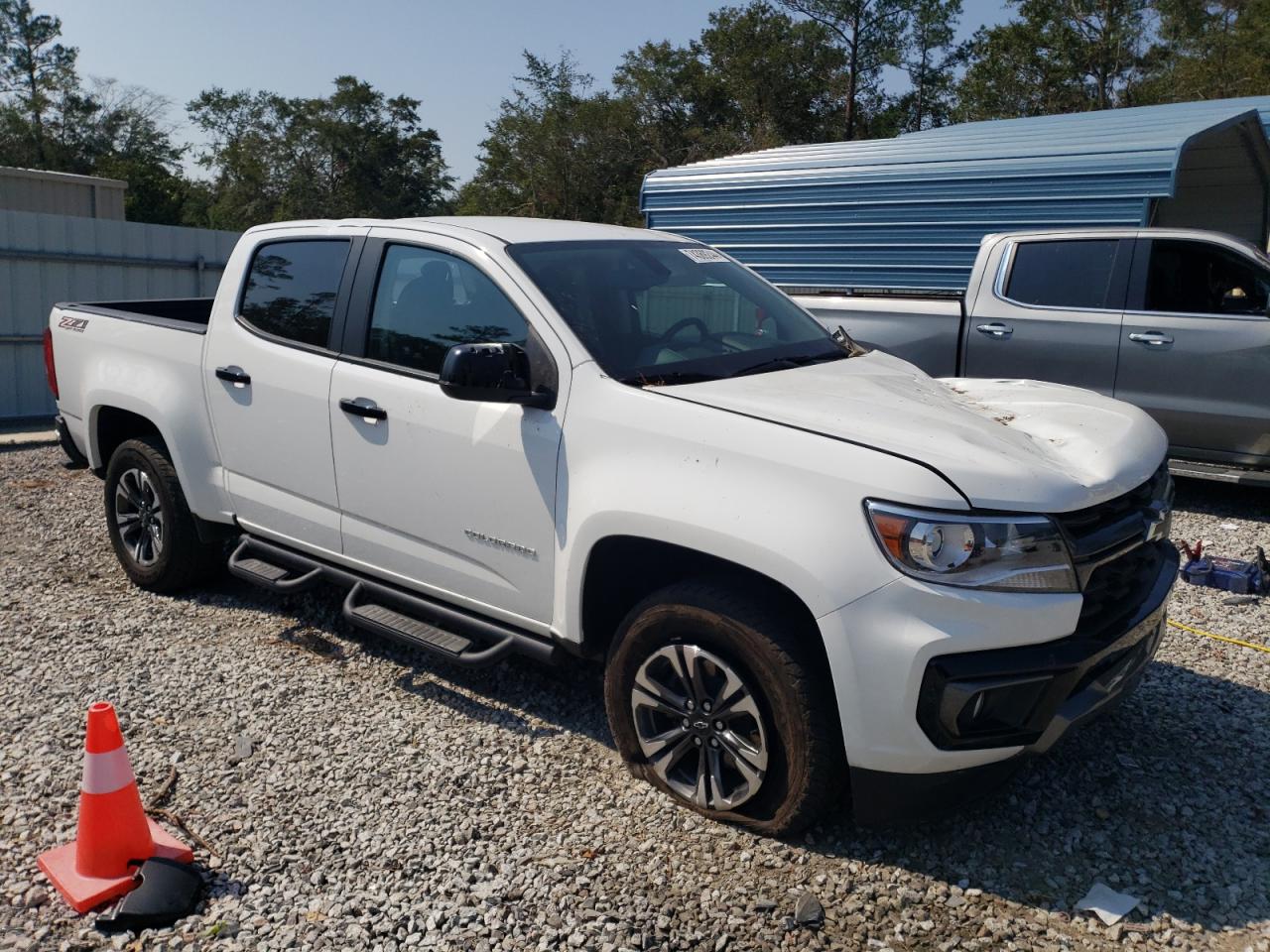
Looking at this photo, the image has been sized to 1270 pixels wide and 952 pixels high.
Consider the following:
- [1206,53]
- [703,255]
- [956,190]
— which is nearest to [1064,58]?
[1206,53]

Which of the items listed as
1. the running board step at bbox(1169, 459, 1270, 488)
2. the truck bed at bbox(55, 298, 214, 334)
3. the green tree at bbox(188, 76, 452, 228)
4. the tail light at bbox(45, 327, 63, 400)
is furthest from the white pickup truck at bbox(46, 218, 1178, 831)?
the green tree at bbox(188, 76, 452, 228)

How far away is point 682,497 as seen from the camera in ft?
10.3

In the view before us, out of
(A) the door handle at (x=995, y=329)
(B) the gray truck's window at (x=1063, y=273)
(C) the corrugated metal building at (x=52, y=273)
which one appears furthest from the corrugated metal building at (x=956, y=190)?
(C) the corrugated metal building at (x=52, y=273)

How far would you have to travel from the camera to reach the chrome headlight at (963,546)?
2.79 metres

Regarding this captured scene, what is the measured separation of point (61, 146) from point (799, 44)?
111 ft

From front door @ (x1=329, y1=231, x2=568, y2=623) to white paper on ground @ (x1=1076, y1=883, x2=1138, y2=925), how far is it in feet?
5.97

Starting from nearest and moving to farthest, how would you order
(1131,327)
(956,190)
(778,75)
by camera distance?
(1131,327) < (956,190) < (778,75)

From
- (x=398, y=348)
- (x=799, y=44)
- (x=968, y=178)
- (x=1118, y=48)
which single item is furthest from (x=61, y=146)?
(x=398, y=348)

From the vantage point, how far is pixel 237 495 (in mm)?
4824

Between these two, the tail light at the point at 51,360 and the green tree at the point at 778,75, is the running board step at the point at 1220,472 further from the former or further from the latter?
the green tree at the point at 778,75

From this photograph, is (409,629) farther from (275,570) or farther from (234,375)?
(234,375)

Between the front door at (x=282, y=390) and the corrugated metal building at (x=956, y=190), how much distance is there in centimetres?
759

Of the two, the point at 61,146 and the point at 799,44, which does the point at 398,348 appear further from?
the point at 61,146

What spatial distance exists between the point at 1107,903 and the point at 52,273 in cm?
1272
